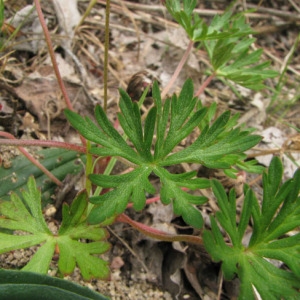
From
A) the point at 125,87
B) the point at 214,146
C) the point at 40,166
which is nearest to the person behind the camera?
the point at 214,146

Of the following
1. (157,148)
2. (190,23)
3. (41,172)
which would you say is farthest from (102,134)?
(190,23)

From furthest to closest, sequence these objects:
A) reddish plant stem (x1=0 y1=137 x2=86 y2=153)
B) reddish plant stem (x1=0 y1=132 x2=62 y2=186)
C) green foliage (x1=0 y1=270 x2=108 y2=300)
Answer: reddish plant stem (x1=0 y1=132 x2=62 y2=186)
reddish plant stem (x1=0 y1=137 x2=86 y2=153)
green foliage (x1=0 y1=270 x2=108 y2=300)

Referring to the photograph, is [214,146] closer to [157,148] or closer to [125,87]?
[157,148]

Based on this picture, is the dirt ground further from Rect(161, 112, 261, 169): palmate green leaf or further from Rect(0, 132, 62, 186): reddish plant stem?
Rect(161, 112, 261, 169): palmate green leaf

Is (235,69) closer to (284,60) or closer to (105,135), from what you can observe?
(105,135)

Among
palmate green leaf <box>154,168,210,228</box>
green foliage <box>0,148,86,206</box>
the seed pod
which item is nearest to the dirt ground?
green foliage <box>0,148,86,206</box>

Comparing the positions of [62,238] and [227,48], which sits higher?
[227,48]
